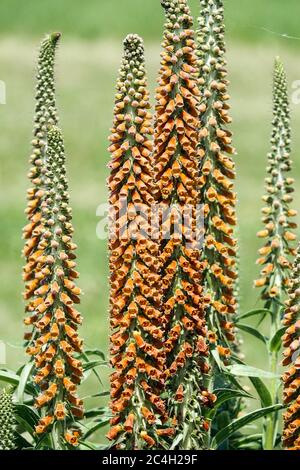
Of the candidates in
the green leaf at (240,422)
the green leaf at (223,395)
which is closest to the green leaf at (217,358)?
the green leaf at (223,395)

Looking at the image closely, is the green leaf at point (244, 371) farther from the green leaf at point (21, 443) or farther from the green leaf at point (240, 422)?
the green leaf at point (21, 443)

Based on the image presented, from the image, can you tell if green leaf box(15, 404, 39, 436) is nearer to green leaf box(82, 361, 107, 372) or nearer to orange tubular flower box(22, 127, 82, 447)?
orange tubular flower box(22, 127, 82, 447)

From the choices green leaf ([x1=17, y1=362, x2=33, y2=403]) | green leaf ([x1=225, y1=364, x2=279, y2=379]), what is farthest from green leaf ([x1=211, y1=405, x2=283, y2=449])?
green leaf ([x1=17, y1=362, x2=33, y2=403])

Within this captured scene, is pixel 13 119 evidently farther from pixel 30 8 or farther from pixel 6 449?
pixel 6 449

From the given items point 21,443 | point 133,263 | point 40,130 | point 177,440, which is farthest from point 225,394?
point 40,130

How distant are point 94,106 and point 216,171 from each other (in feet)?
70.2

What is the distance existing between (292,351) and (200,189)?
4.64 ft

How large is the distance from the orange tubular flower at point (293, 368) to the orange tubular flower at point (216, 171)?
624mm

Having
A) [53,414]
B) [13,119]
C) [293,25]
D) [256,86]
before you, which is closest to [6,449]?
[53,414]

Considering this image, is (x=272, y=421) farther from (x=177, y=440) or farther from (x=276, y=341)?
(x=177, y=440)

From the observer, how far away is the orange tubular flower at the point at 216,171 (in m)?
7.67

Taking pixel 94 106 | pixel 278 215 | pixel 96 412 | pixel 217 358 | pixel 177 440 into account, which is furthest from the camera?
pixel 94 106

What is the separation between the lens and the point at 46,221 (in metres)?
7.12

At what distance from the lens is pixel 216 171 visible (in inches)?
304
